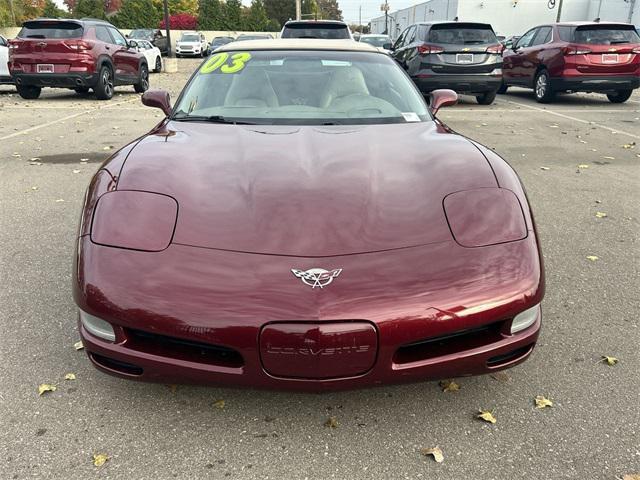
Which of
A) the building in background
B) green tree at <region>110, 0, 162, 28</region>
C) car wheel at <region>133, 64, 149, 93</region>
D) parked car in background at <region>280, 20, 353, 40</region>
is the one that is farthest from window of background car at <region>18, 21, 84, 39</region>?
the building in background

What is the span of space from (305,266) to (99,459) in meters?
1.00

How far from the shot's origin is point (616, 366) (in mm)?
2465

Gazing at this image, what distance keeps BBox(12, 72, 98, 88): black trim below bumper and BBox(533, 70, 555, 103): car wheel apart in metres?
9.38

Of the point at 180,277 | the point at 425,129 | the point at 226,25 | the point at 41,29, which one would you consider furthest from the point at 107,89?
the point at 226,25

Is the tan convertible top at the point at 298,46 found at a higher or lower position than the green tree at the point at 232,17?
lower

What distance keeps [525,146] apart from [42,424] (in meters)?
6.84

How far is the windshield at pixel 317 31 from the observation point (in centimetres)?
1217

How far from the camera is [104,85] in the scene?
1164 cm

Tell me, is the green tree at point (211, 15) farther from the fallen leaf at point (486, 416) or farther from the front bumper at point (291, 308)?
the fallen leaf at point (486, 416)

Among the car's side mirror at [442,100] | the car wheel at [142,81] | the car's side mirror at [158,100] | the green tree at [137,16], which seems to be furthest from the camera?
the green tree at [137,16]

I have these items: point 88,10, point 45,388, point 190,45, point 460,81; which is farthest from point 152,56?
point 88,10

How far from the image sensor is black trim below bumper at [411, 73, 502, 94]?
10.3 m

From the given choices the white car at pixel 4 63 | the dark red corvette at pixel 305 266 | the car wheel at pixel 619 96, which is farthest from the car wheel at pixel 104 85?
the car wheel at pixel 619 96

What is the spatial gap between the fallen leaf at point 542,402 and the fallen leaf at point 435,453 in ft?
1.71
